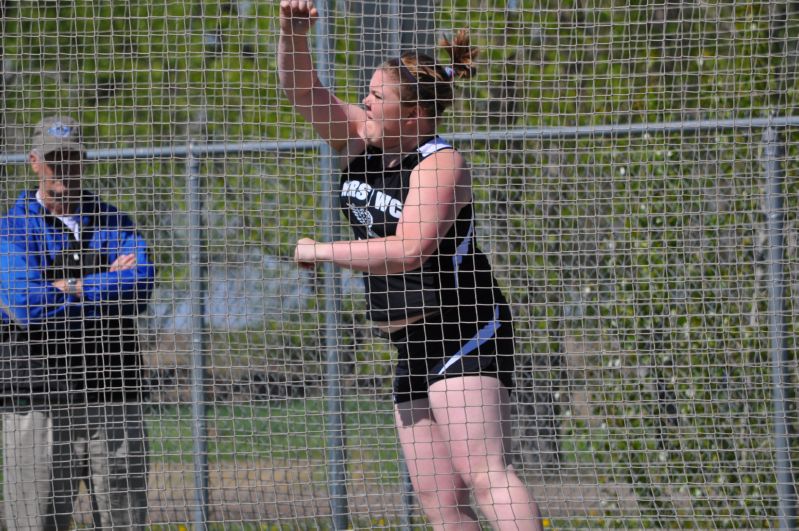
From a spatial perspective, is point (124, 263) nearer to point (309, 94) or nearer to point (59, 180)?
point (59, 180)

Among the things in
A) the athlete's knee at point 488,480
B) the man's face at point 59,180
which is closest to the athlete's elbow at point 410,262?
the athlete's knee at point 488,480

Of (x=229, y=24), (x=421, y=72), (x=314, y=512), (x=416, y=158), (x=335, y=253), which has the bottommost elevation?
(x=314, y=512)

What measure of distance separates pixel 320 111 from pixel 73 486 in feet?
5.76

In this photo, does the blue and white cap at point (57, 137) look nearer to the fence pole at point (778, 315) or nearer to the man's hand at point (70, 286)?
the man's hand at point (70, 286)

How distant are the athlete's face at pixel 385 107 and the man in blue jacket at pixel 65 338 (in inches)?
44.6

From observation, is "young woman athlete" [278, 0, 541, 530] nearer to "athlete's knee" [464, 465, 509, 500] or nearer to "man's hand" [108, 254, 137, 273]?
"athlete's knee" [464, 465, 509, 500]

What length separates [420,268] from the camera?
2717 millimetres

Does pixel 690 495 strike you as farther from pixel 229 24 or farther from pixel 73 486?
pixel 229 24

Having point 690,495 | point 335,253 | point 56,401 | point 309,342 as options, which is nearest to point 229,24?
point 309,342

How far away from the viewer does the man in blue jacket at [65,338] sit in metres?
3.34

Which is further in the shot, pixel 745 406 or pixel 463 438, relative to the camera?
pixel 745 406

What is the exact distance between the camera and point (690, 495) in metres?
3.62

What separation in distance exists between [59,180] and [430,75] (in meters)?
1.53

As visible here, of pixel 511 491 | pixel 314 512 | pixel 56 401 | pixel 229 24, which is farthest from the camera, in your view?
pixel 229 24
